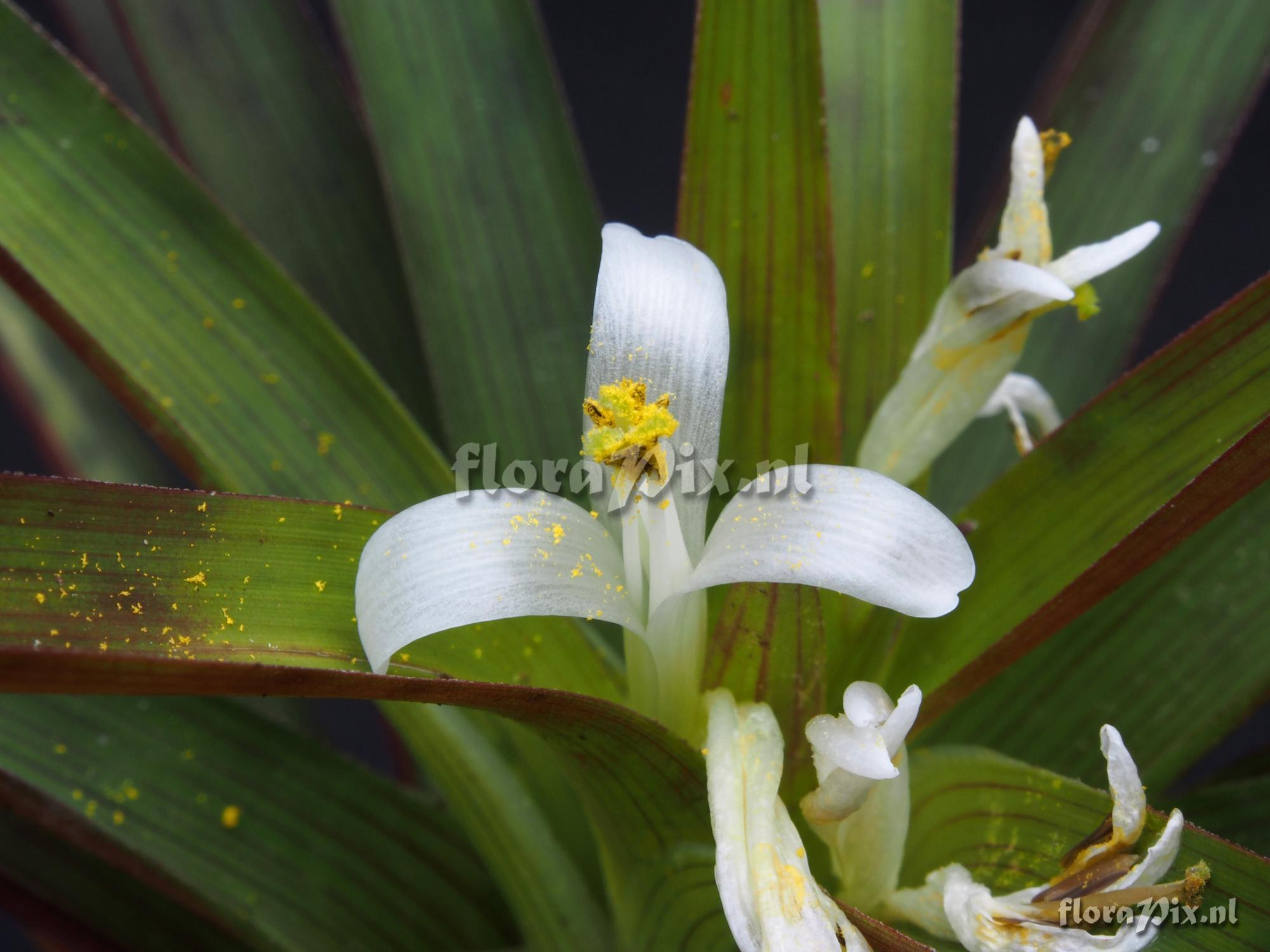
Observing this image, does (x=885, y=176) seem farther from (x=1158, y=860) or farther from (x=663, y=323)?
(x=1158, y=860)

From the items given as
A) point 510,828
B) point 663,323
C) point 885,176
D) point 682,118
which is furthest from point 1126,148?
point 682,118

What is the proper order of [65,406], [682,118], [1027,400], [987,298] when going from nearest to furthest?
[987,298] → [1027,400] → [65,406] → [682,118]

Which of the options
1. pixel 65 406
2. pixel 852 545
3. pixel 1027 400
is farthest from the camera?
pixel 65 406

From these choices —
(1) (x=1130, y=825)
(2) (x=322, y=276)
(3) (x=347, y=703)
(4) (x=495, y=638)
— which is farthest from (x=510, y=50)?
(3) (x=347, y=703)

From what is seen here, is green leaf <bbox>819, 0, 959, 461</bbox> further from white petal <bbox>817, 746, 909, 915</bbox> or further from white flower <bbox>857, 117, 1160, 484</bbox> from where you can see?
white petal <bbox>817, 746, 909, 915</bbox>

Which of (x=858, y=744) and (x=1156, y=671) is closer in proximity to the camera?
(x=858, y=744)

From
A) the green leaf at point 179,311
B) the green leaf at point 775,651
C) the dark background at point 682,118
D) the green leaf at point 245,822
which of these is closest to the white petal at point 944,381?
the green leaf at point 775,651

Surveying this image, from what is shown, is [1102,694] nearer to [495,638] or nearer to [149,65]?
[495,638]

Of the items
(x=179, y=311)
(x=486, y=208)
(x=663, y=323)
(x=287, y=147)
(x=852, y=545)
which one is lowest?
(x=852, y=545)
